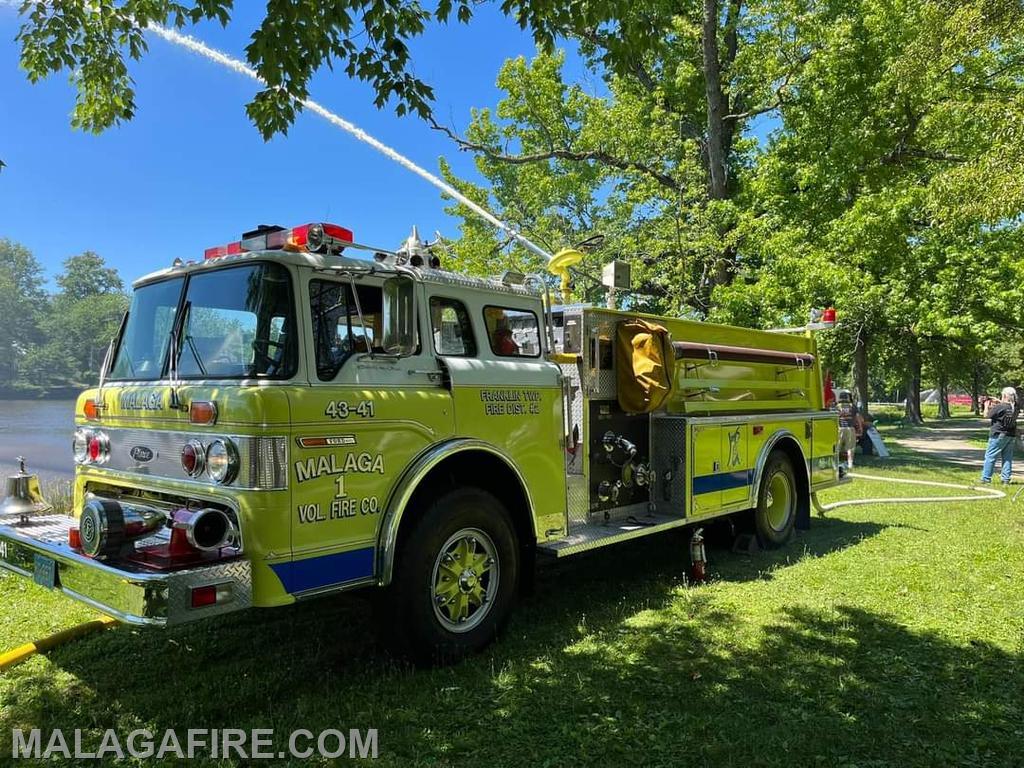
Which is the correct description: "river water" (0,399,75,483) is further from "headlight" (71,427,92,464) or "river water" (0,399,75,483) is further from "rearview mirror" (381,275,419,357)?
"rearview mirror" (381,275,419,357)

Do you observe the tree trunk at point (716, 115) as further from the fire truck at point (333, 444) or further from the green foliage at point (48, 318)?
the green foliage at point (48, 318)

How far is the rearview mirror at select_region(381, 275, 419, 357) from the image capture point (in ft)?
13.8

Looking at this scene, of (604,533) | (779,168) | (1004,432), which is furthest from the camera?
(779,168)

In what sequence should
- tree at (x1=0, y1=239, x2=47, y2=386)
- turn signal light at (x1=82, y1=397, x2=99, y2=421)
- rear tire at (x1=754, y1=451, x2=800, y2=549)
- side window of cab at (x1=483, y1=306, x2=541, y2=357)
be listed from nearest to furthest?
turn signal light at (x1=82, y1=397, x2=99, y2=421)
side window of cab at (x1=483, y1=306, x2=541, y2=357)
rear tire at (x1=754, y1=451, x2=800, y2=549)
tree at (x1=0, y1=239, x2=47, y2=386)

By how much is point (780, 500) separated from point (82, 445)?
6984 millimetres

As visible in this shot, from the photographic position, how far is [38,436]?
19.2 m

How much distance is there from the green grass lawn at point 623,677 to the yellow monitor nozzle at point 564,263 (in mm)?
2616

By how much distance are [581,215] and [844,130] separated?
750 cm

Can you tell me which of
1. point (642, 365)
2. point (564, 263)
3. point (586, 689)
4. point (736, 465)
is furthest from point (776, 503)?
point (586, 689)

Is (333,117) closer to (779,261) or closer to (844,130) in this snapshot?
(779,261)

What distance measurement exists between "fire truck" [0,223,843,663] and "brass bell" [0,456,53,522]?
0.02 metres

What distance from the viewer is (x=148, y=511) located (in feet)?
13.5

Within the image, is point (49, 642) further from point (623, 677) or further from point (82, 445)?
point (623, 677)

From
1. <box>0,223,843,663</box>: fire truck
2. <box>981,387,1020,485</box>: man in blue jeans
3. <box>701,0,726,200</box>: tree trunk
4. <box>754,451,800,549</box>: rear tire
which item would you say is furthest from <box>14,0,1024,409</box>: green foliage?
<box>0,223,843,663</box>: fire truck
